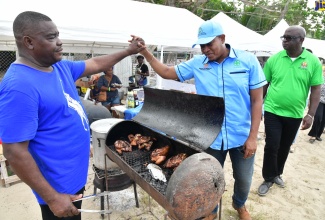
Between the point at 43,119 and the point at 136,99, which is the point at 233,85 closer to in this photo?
the point at 43,119

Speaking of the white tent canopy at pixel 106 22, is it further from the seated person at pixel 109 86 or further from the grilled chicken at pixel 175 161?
the grilled chicken at pixel 175 161

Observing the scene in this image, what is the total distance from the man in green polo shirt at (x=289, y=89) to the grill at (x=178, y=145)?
169 cm

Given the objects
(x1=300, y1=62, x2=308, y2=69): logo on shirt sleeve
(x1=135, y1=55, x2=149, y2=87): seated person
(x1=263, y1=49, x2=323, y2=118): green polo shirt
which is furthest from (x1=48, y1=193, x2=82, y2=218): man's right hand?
(x1=135, y1=55, x2=149, y2=87): seated person

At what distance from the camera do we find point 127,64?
457 inches

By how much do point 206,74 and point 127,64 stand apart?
9786 mm

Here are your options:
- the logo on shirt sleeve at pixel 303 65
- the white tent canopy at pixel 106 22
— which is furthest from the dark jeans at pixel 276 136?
the white tent canopy at pixel 106 22

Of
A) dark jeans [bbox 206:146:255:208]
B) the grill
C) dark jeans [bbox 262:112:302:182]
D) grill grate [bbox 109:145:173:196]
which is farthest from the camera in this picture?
dark jeans [bbox 262:112:302:182]

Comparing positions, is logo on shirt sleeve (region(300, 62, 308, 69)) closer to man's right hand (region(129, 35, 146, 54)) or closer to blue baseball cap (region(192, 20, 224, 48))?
blue baseball cap (region(192, 20, 224, 48))

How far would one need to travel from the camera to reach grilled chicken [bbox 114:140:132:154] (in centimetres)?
256

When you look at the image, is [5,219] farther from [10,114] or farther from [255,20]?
[255,20]

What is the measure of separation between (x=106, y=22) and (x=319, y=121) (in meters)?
6.64

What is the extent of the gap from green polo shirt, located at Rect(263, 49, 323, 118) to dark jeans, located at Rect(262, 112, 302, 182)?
A: 0.10m

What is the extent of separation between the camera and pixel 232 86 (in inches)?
87.7

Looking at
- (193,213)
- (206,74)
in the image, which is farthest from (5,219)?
(206,74)
